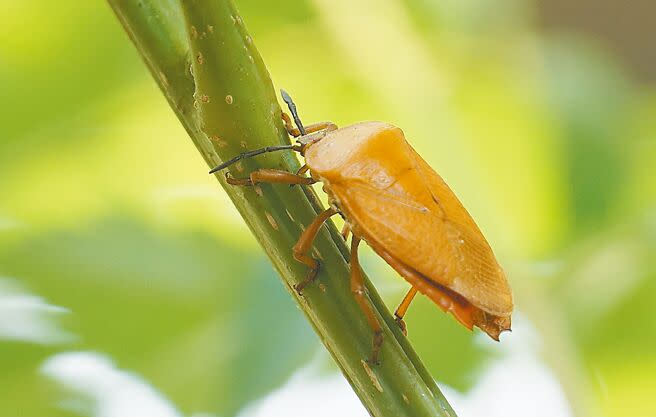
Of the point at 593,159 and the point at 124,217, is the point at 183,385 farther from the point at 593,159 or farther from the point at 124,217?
the point at 593,159

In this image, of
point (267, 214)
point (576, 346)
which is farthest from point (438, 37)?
point (267, 214)

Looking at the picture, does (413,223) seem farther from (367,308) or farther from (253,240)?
(253,240)

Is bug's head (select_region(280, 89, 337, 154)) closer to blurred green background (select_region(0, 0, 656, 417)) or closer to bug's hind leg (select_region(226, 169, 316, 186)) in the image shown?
bug's hind leg (select_region(226, 169, 316, 186))

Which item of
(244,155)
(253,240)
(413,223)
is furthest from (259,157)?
(253,240)

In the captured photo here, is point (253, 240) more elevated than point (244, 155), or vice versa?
point (253, 240)

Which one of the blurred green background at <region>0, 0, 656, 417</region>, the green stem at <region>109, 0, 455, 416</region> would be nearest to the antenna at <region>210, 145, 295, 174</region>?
the green stem at <region>109, 0, 455, 416</region>

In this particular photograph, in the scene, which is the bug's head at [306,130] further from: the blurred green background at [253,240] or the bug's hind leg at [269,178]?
the blurred green background at [253,240]
